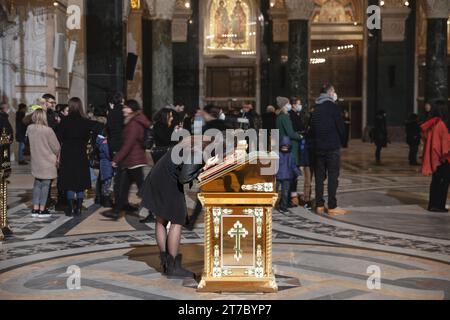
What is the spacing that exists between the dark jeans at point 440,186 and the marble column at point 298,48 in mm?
11351

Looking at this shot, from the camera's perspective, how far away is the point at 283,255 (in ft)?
27.5

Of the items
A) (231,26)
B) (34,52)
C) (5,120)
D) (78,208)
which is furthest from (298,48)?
(78,208)

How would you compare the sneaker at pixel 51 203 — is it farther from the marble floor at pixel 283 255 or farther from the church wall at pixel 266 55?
the church wall at pixel 266 55

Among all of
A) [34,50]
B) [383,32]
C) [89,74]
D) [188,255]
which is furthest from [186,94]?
[188,255]

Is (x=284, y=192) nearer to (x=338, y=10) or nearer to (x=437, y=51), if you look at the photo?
(x=437, y=51)

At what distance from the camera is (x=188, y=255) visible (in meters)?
8.39

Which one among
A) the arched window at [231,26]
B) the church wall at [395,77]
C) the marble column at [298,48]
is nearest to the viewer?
the marble column at [298,48]

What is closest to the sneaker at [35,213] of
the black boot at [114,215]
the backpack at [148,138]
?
the black boot at [114,215]

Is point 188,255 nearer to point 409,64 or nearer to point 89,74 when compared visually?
point 89,74

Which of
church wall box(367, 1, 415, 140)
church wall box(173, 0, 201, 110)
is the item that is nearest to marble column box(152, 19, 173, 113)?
church wall box(173, 0, 201, 110)

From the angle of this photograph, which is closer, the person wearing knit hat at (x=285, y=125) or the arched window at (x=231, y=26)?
the person wearing knit hat at (x=285, y=125)

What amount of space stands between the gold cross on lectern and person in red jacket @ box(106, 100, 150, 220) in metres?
4.12

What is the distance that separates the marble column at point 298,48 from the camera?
23.1m

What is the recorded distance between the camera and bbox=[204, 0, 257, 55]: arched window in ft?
98.5
